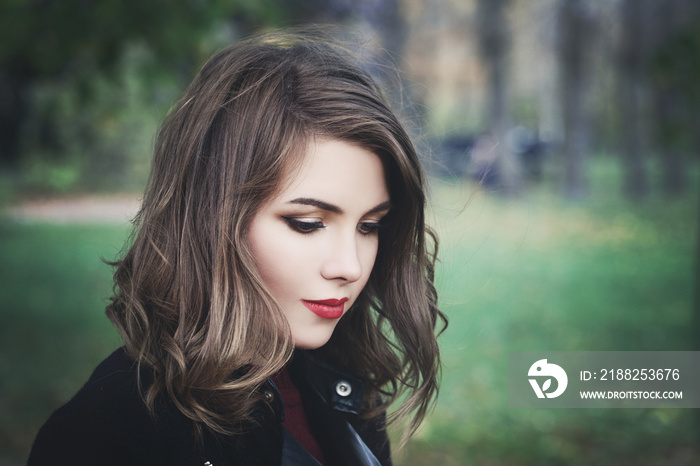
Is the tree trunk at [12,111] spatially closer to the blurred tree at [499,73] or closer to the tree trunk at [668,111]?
the tree trunk at [668,111]

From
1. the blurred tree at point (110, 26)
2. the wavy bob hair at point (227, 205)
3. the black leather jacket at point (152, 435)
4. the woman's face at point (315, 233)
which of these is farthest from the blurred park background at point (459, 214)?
the black leather jacket at point (152, 435)

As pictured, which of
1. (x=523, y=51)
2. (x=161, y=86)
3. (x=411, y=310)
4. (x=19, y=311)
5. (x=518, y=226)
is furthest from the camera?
(x=523, y=51)

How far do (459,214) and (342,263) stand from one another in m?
0.55

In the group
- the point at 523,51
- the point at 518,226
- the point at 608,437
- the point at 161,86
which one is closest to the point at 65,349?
the point at 161,86

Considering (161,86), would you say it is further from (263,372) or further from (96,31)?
(263,372)

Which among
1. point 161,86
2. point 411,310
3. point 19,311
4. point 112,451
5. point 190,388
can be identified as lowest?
point 19,311

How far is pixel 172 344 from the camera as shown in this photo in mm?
1477

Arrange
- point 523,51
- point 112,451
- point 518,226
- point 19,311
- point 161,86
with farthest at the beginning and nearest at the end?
point 523,51, point 518,226, point 19,311, point 161,86, point 112,451

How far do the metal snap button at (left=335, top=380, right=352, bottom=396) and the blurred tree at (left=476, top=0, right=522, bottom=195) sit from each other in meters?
13.0

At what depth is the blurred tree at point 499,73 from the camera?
1448 cm

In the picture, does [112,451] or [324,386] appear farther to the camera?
[324,386]

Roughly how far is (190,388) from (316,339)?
1.08 ft

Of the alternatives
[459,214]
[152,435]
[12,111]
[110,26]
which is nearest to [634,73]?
[12,111]

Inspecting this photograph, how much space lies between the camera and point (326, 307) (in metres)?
1.61
